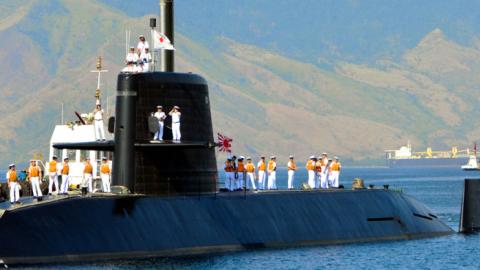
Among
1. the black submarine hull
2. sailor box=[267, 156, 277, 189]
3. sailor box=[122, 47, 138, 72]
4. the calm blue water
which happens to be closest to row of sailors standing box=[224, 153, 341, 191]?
sailor box=[267, 156, 277, 189]

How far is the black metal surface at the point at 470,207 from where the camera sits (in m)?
51.1

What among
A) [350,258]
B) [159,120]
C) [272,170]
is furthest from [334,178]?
[159,120]

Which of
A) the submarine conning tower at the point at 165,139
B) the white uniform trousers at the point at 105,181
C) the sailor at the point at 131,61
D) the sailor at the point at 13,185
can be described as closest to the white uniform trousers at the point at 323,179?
the submarine conning tower at the point at 165,139

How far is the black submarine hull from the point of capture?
113ft

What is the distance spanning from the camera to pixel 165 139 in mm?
38906

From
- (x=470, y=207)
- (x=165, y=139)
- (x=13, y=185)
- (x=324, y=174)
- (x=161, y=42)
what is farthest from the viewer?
(x=470, y=207)

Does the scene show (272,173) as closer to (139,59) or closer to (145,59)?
(145,59)

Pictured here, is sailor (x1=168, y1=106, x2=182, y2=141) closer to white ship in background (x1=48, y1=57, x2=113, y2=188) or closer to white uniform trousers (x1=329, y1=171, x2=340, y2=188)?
white uniform trousers (x1=329, y1=171, x2=340, y2=188)

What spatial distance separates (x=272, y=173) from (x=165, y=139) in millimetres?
10035

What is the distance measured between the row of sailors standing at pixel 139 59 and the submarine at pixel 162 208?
88 cm

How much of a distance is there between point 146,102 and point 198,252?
15.0 ft

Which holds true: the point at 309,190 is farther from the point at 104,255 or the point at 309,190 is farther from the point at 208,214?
the point at 104,255

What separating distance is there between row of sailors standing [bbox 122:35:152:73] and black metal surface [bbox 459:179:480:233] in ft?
51.9

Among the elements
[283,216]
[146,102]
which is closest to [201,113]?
[146,102]
